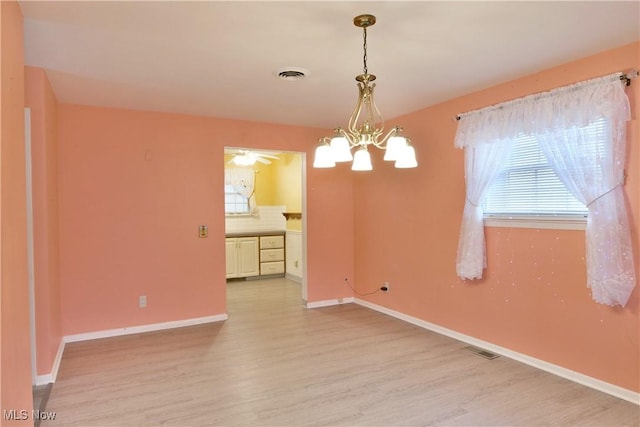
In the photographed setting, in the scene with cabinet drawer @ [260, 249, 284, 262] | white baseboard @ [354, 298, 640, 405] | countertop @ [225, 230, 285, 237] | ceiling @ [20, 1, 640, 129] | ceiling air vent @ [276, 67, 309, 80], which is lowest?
white baseboard @ [354, 298, 640, 405]

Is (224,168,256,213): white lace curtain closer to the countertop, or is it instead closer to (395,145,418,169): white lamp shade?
the countertop

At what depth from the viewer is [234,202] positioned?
24.8ft

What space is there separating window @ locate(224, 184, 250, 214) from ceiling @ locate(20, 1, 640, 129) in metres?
3.91

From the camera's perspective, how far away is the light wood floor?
2.43 metres

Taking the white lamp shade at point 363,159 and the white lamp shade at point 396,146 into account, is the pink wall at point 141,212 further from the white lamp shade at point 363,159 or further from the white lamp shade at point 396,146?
the white lamp shade at point 396,146

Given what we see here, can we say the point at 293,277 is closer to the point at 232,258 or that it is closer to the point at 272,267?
the point at 272,267

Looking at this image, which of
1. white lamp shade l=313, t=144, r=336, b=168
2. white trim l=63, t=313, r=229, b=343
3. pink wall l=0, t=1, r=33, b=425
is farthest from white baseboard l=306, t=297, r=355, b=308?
pink wall l=0, t=1, r=33, b=425

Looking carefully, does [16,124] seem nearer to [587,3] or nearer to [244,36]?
[244,36]

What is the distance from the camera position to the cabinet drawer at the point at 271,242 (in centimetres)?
700

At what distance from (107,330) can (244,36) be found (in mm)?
3342

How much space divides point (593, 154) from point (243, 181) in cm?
592

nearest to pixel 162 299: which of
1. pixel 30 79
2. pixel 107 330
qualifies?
pixel 107 330

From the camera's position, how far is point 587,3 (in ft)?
6.72

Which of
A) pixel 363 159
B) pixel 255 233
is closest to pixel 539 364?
pixel 363 159
